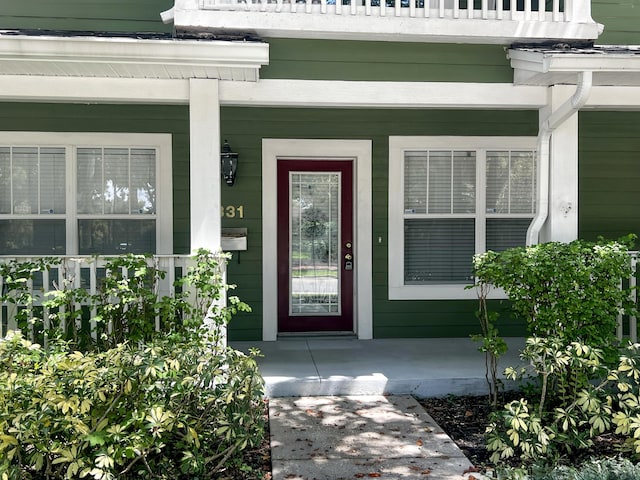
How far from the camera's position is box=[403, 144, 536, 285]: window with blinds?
7375 millimetres

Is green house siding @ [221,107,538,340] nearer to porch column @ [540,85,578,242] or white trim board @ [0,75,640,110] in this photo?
white trim board @ [0,75,640,110]

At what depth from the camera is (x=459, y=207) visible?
7398 millimetres

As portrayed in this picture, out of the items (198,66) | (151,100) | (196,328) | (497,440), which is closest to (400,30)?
(198,66)

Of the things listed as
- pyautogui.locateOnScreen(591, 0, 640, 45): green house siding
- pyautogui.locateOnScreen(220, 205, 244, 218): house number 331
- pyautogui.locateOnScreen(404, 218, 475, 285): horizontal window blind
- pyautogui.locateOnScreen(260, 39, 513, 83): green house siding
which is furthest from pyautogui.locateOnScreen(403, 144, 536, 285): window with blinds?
pyautogui.locateOnScreen(220, 205, 244, 218): house number 331

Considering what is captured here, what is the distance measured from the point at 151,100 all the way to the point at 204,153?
0.70 metres

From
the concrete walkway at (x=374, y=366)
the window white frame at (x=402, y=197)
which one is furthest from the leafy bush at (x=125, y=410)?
the window white frame at (x=402, y=197)

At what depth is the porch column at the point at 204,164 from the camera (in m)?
5.30

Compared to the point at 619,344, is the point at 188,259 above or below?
above

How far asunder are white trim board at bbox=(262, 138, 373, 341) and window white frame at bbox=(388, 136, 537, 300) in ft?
0.90

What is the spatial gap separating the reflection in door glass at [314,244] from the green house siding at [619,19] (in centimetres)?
336

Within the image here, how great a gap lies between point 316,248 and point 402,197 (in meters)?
1.21

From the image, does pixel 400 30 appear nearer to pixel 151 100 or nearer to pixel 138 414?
pixel 151 100

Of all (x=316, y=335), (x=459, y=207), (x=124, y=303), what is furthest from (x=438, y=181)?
(x=124, y=303)

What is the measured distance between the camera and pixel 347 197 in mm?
7492
